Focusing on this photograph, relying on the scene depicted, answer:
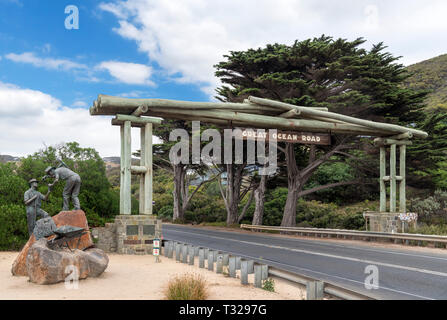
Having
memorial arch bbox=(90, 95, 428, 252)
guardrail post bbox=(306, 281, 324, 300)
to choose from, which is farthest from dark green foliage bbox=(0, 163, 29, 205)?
guardrail post bbox=(306, 281, 324, 300)

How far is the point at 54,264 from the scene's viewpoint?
9.01 metres

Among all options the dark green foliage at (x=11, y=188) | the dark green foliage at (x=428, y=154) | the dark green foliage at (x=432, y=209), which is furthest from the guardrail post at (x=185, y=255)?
the dark green foliage at (x=432, y=209)

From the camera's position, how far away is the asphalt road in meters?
9.42

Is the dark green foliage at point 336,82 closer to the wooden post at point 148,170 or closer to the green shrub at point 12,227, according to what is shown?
the wooden post at point 148,170

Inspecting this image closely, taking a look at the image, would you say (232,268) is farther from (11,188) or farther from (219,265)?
(11,188)

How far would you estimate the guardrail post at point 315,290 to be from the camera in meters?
7.55

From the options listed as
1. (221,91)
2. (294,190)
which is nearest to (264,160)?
(294,190)

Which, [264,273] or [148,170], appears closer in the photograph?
[264,273]

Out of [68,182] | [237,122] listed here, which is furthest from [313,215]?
[68,182]

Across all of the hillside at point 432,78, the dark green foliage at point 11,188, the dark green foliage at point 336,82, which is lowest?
the dark green foliage at point 11,188

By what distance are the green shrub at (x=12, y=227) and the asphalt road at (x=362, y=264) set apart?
798 centimetres

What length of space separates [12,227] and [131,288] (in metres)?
9.88
